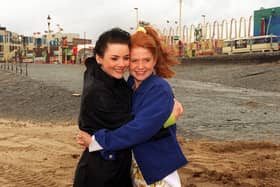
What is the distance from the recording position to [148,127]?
2.03 m

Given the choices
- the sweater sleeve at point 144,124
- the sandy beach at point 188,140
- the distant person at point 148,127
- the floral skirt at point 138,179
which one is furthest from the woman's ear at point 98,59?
the sandy beach at point 188,140

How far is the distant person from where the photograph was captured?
204 cm

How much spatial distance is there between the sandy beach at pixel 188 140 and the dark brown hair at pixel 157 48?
2288 mm

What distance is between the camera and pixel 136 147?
2.17 meters

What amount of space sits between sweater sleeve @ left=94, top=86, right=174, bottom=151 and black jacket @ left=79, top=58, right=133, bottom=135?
0.22 ft

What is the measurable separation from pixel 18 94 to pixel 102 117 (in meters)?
10.7

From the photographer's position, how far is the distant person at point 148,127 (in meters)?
2.04

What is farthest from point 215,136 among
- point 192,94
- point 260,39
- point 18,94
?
point 260,39

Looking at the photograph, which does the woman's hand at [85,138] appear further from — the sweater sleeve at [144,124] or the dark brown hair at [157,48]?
the dark brown hair at [157,48]

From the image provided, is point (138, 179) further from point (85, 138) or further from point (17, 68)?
point (17, 68)

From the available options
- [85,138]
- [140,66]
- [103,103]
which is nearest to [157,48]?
[140,66]

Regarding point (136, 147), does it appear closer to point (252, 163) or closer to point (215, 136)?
point (252, 163)

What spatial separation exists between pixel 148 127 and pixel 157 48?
49 cm

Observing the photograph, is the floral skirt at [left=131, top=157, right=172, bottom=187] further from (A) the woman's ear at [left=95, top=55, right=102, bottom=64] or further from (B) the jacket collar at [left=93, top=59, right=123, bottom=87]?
(A) the woman's ear at [left=95, top=55, right=102, bottom=64]
